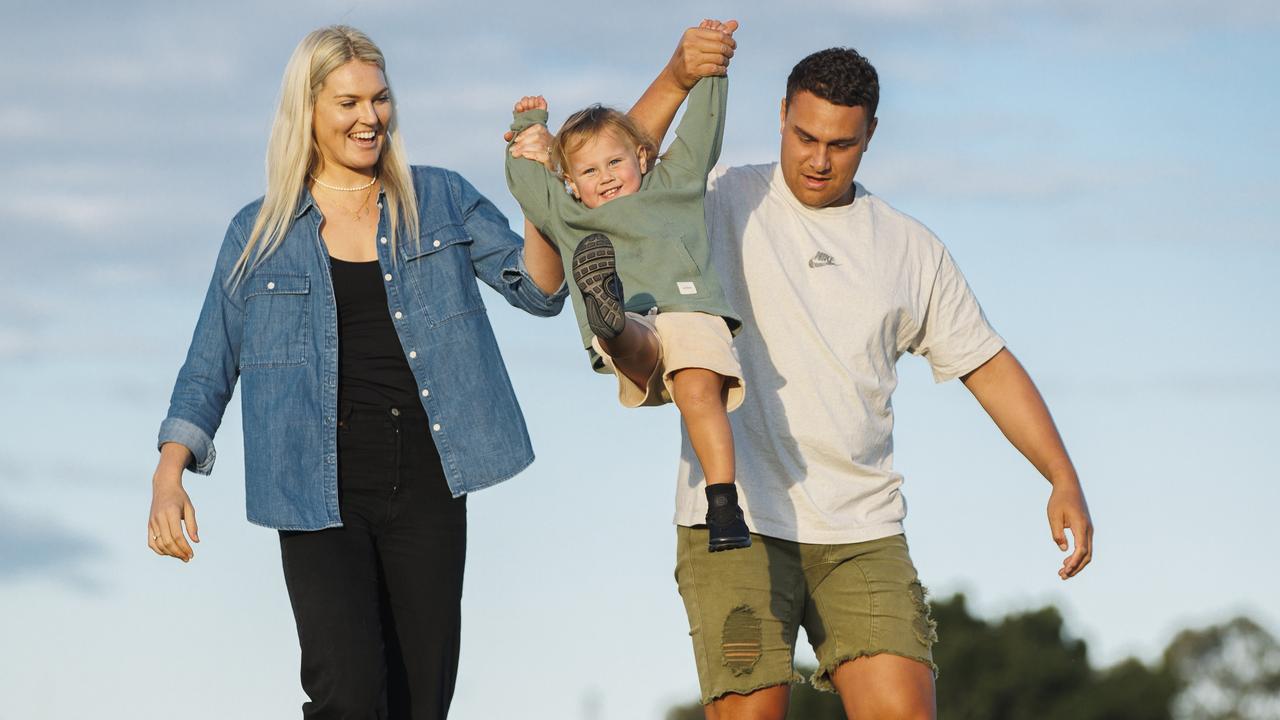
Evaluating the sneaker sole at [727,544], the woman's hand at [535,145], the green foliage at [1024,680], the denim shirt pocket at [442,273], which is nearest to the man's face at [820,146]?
the woman's hand at [535,145]

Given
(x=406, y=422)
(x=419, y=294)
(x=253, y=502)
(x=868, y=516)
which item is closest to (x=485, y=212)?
(x=419, y=294)

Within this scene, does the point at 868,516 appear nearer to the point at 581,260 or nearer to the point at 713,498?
the point at 713,498

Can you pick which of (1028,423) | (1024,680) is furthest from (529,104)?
(1024,680)

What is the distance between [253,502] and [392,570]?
55 cm

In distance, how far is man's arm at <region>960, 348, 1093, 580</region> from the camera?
697 cm

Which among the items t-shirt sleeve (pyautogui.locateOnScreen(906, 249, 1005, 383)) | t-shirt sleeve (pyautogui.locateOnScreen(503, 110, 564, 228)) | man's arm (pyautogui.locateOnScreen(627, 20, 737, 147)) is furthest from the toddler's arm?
t-shirt sleeve (pyautogui.locateOnScreen(906, 249, 1005, 383))

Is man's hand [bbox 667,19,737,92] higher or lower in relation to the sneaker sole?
higher

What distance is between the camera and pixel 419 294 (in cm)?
645

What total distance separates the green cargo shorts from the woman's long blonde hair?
1644 millimetres

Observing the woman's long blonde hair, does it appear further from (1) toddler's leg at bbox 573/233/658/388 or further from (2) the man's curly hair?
(2) the man's curly hair

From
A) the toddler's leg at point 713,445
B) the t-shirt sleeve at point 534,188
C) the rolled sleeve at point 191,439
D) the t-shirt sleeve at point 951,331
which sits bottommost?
the toddler's leg at point 713,445

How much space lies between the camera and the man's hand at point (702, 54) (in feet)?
22.0

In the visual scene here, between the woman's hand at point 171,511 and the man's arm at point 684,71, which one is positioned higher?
the man's arm at point 684,71

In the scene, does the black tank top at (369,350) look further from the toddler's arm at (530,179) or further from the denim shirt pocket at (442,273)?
the toddler's arm at (530,179)
